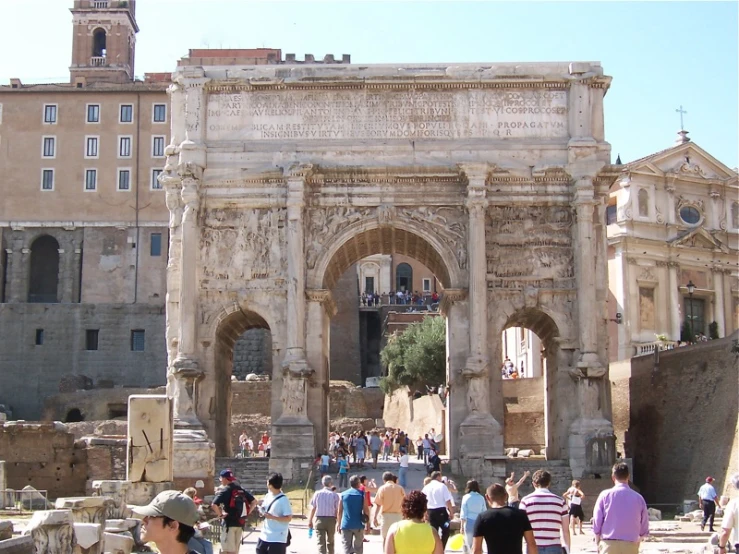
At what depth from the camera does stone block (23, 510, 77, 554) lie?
12.7 m

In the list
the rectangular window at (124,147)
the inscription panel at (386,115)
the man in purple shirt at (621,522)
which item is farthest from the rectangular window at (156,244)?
the man in purple shirt at (621,522)

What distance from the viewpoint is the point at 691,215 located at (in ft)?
164

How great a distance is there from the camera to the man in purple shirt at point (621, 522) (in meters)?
11.2

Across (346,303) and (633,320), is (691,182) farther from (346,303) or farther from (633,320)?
(346,303)

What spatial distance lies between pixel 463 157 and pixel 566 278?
14.1ft

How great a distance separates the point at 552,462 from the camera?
101 ft

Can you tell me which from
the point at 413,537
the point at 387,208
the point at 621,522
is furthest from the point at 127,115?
the point at 413,537

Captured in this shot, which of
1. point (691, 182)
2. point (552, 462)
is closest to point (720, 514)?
point (552, 462)

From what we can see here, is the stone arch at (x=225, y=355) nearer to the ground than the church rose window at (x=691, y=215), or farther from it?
nearer to the ground

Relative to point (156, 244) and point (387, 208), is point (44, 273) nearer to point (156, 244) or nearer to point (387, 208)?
point (156, 244)

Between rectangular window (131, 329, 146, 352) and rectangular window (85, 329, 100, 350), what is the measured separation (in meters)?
1.76

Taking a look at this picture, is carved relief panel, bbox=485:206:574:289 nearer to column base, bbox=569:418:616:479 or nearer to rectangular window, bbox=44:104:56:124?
column base, bbox=569:418:616:479

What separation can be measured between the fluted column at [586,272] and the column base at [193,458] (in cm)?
983

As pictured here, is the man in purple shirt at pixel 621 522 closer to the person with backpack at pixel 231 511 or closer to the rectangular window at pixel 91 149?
the person with backpack at pixel 231 511
